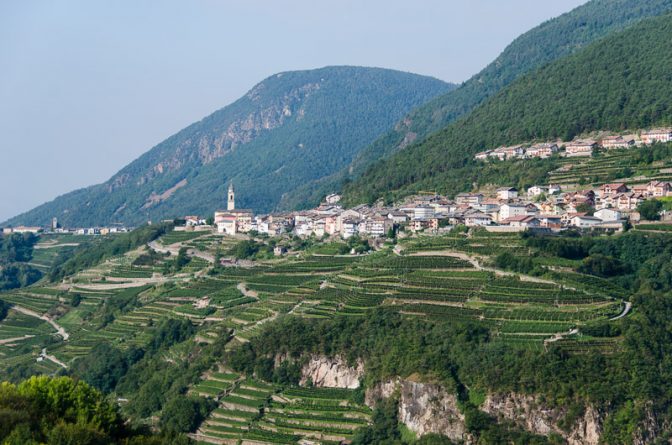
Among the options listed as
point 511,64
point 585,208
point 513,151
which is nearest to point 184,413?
point 585,208

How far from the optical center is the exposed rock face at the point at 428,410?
3638 cm

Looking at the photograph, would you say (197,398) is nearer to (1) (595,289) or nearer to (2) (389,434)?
(2) (389,434)

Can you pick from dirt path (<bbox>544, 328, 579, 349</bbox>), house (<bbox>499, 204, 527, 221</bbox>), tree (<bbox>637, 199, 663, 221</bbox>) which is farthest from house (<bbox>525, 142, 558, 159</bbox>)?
dirt path (<bbox>544, 328, 579, 349</bbox>)

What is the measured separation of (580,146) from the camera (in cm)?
6912

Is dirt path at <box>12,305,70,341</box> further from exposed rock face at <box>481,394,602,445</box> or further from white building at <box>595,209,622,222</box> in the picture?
exposed rock face at <box>481,394,602,445</box>

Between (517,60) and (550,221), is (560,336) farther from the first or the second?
(517,60)

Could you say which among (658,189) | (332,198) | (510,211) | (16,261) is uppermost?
(332,198)

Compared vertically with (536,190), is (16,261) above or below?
below

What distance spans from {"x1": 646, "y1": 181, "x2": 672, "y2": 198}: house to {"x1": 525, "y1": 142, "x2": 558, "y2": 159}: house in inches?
615

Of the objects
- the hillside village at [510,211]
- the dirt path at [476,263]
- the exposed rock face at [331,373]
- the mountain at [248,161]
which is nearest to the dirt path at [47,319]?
the hillside village at [510,211]

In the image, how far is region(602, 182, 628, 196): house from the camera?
57000 millimetres

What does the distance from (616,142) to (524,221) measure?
18758 millimetres

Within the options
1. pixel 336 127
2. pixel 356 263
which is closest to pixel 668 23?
pixel 356 263

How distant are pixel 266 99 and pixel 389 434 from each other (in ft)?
545
